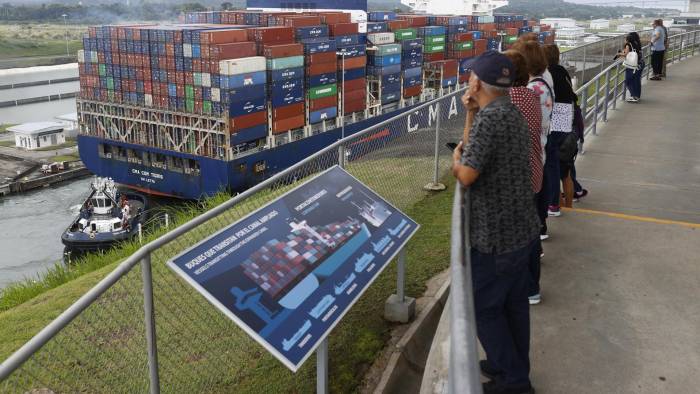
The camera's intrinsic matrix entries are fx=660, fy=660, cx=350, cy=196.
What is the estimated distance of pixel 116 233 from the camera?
25844 millimetres

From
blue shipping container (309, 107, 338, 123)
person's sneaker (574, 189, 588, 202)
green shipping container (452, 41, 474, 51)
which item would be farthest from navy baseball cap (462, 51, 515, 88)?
green shipping container (452, 41, 474, 51)

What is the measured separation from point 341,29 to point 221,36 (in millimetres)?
8448

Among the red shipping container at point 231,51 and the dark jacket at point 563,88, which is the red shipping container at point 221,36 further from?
the dark jacket at point 563,88

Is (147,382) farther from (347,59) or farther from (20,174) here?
(20,174)

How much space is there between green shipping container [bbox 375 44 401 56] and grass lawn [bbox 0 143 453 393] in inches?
1176

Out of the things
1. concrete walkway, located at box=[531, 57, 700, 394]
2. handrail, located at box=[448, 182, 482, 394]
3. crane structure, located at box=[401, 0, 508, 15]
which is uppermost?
crane structure, located at box=[401, 0, 508, 15]

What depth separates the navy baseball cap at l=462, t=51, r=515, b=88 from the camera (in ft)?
9.84

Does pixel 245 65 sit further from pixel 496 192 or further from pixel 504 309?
pixel 496 192

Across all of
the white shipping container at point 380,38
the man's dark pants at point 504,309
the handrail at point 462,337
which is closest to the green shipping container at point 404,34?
the white shipping container at point 380,38

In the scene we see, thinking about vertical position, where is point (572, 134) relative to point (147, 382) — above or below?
above

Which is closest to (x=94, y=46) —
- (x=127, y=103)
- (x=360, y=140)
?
(x=127, y=103)

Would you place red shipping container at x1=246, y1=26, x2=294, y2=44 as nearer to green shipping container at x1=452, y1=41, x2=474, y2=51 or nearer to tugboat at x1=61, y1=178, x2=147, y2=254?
tugboat at x1=61, y1=178, x2=147, y2=254

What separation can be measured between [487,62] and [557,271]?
2.79m

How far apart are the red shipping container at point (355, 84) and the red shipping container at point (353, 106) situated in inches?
27.4
